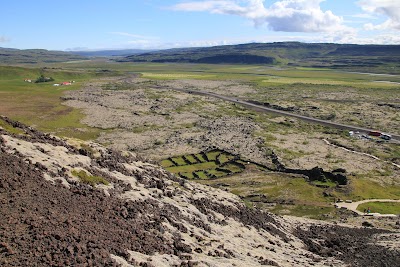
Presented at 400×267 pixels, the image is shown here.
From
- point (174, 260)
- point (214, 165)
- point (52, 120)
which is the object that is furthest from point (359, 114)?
point (174, 260)

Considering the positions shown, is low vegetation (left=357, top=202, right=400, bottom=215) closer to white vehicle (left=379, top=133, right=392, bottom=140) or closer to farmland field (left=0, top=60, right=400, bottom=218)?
farmland field (left=0, top=60, right=400, bottom=218)

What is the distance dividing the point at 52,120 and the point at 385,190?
114 m

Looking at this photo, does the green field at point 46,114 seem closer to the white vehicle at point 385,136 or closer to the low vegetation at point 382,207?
the low vegetation at point 382,207

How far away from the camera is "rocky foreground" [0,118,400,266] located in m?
26.0

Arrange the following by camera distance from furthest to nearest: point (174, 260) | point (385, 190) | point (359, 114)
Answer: point (359, 114), point (385, 190), point (174, 260)

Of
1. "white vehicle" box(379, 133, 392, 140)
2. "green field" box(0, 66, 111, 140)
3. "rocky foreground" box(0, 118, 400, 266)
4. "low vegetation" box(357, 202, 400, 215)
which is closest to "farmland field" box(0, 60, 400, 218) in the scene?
"green field" box(0, 66, 111, 140)

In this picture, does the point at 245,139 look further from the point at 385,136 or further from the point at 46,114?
the point at 46,114

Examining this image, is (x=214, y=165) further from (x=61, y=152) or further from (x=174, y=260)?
(x=174, y=260)

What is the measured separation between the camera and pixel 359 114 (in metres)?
171

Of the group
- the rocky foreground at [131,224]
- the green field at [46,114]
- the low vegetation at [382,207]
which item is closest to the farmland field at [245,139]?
the green field at [46,114]

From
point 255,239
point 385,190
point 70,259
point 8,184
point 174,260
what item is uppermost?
point 8,184

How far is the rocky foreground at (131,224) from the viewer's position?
26.0 m

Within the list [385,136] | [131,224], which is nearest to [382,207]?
[131,224]

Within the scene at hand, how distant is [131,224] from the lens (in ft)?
108
